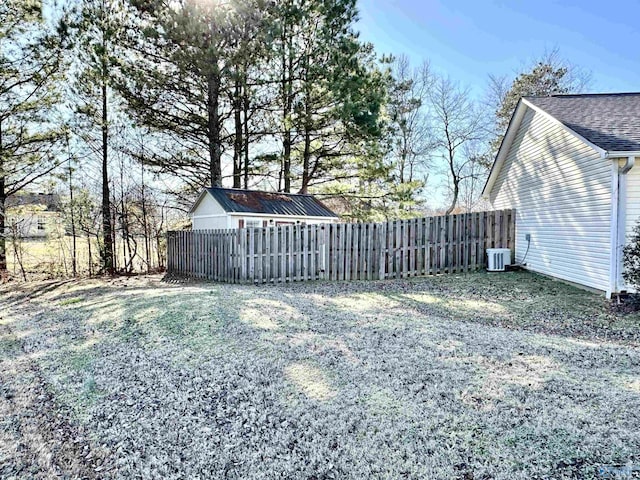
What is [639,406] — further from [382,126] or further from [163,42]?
[163,42]

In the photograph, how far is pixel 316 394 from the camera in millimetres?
3045

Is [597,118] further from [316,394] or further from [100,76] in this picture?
[100,76]

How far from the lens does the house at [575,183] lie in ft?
21.2

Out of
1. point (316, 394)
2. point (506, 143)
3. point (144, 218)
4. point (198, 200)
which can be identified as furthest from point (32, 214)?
point (506, 143)

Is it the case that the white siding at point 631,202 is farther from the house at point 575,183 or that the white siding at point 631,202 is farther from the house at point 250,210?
the house at point 250,210

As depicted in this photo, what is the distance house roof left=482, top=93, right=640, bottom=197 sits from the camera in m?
6.59

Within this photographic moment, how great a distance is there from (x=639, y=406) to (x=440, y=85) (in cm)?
2198

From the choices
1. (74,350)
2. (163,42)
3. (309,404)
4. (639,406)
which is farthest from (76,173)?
(639,406)

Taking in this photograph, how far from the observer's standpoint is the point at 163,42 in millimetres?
12188

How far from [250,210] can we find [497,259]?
7251 mm

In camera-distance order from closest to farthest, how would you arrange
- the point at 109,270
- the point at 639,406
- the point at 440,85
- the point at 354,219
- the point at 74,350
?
the point at 639,406 → the point at 74,350 → the point at 109,270 → the point at 354,219 → the point at 440,85

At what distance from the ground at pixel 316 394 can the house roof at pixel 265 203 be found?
6.56 metres

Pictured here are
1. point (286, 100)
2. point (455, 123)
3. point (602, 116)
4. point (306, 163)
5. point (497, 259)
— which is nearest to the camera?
point (602, 116)

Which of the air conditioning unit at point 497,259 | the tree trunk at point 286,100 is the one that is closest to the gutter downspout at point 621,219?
the air conditioning unit at point 497,259
